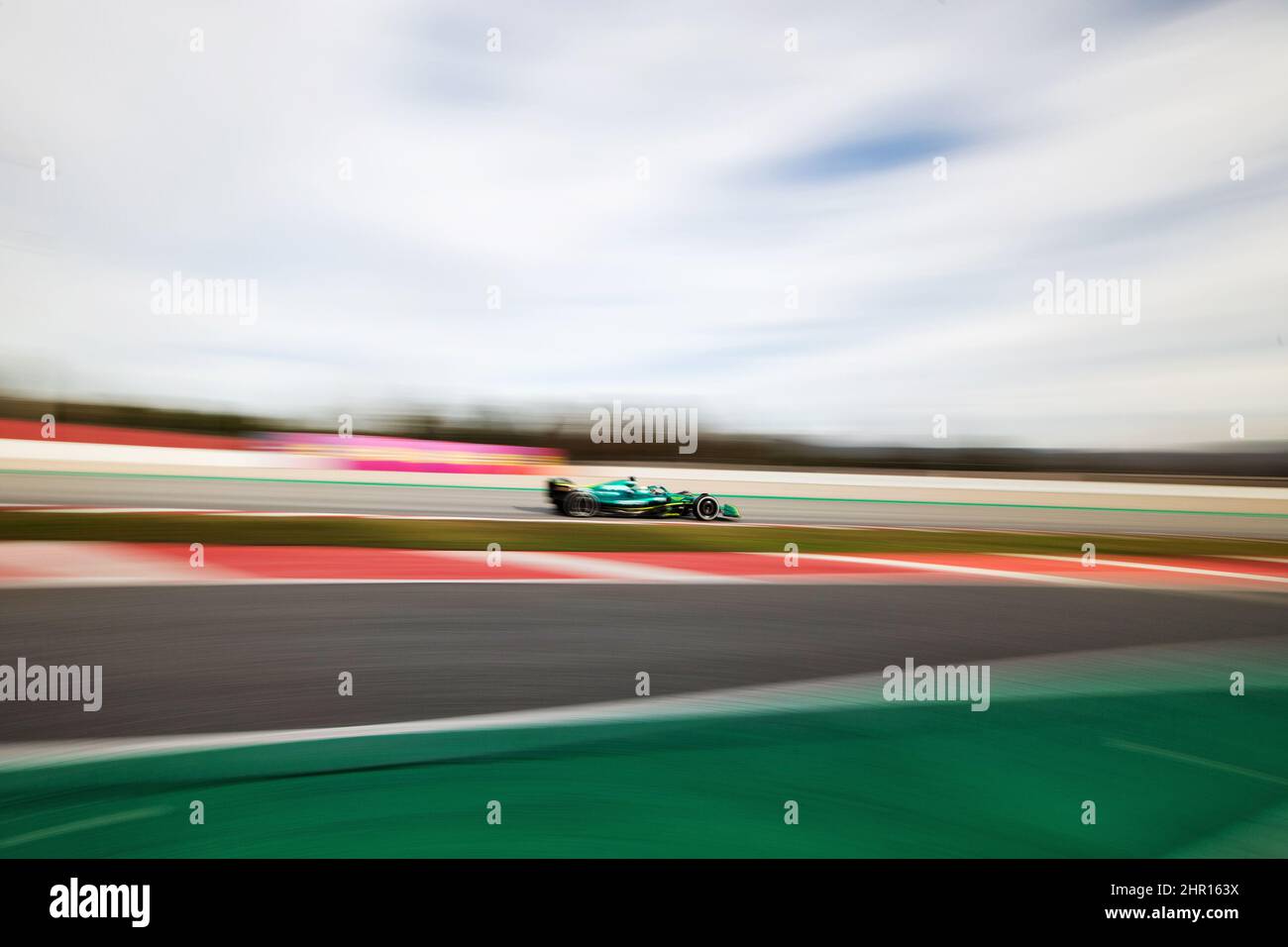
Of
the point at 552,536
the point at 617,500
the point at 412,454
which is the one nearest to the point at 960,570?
the point at 552,536

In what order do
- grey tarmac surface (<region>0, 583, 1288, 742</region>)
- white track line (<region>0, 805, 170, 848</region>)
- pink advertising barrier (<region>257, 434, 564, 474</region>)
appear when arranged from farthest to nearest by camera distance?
pink advertising barrier (<region>257, 434, 564, 474</region>) < grey tarmac surface (<region>0, 583, 1288, 742</region>) < white track line (<region>0, 805, 170, 848</region>)

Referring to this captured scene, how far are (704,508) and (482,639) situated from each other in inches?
344

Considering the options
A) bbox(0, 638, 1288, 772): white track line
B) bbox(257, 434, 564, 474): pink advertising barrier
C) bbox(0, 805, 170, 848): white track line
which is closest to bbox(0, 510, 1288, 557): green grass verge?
bbox(0, 638, 1288, 772): white track line

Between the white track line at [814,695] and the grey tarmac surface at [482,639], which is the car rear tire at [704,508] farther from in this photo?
the white track line at [814,695]

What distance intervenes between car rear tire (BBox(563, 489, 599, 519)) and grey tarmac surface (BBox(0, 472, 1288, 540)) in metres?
0.47

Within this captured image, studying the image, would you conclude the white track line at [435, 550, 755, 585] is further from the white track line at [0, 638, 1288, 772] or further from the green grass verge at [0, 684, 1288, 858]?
the green grass verge at [0, 684, 1288, 858]

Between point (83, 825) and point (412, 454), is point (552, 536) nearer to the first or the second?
point (83, 825)

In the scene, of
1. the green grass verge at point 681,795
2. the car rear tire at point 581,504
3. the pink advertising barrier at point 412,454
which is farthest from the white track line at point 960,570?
the pink advertising barrier at point 412,454

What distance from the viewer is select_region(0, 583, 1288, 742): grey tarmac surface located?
3594mm
